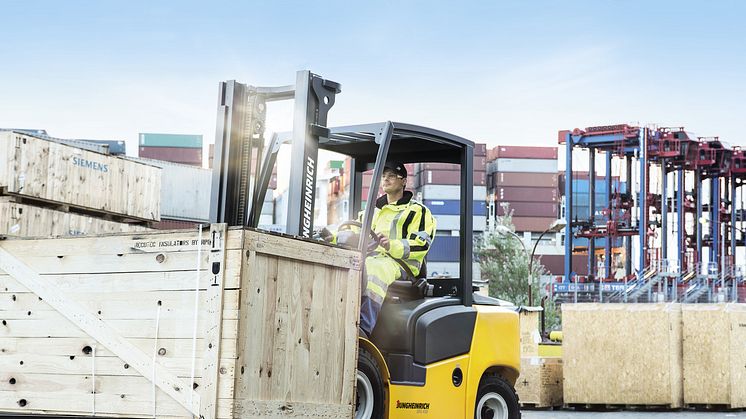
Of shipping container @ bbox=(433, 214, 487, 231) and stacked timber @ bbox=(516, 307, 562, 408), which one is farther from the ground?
shipping container @ bbox=(433, 214, 487, 231)

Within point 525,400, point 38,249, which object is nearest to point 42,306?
point 38,249

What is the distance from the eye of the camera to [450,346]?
738cm

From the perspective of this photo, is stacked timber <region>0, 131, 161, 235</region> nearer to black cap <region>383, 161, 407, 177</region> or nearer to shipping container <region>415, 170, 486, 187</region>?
black cap <region>383, 161, 407, 177</region>

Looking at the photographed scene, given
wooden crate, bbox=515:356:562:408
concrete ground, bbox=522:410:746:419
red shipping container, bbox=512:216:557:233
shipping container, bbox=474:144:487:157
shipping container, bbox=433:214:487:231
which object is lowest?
concrete ground, bbox=522:410:746:419

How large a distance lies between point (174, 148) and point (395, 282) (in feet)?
217

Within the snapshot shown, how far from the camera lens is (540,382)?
50.1 feet

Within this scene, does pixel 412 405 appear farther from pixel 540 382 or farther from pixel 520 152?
pixel 520 152

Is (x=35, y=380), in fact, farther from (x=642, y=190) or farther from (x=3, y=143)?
(x=642, y=190)

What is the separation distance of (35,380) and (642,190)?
157ft

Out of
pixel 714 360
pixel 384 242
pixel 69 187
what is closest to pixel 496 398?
pixel 384 242

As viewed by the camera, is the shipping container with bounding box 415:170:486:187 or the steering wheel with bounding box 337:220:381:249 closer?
the steering wheel with bounding box 337:220:381:249

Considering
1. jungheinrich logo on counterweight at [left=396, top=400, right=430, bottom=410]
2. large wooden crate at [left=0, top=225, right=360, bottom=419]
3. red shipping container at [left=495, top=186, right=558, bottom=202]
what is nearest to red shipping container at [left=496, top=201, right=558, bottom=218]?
red shipping container at [left=495, top=186, right=558, bottom=202]

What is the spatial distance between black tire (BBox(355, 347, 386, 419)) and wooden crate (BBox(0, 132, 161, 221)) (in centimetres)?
704

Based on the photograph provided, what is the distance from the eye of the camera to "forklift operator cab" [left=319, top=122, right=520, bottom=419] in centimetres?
671
